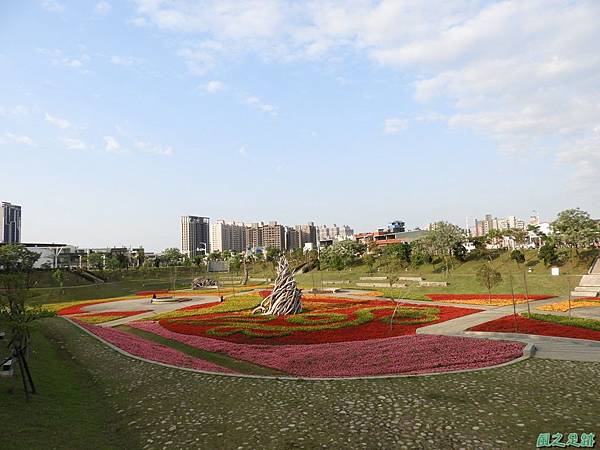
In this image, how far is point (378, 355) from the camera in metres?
19.0

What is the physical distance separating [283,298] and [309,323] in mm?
5152

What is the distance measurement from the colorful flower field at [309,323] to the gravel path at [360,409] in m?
9.61

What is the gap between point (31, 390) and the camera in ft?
44.4

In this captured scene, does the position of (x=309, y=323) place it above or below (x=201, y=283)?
below

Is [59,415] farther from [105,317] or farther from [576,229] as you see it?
[576,229]

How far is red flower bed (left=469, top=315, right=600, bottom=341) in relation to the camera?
71.9 ft

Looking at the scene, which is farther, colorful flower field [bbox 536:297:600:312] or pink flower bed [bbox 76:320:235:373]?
colorful flower field [bbox 536:297:600:312]

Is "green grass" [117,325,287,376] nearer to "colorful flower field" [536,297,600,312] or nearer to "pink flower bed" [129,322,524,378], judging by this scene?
"pink flower bed" [129,322,524,378]

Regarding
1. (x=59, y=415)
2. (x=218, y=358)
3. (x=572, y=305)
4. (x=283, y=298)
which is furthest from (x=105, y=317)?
(x=572, y=305)

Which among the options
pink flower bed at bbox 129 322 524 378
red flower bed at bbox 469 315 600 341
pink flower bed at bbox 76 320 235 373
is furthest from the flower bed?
red flower bed at bbox 469 315 600 341

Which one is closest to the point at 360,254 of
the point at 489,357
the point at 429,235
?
the point at 429,235

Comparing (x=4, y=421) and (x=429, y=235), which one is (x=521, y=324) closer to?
(x=4, y=421)

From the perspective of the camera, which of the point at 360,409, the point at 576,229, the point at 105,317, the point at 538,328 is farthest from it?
the point at 576,229

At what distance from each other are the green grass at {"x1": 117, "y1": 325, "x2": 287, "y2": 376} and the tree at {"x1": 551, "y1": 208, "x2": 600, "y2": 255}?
58.7 m
